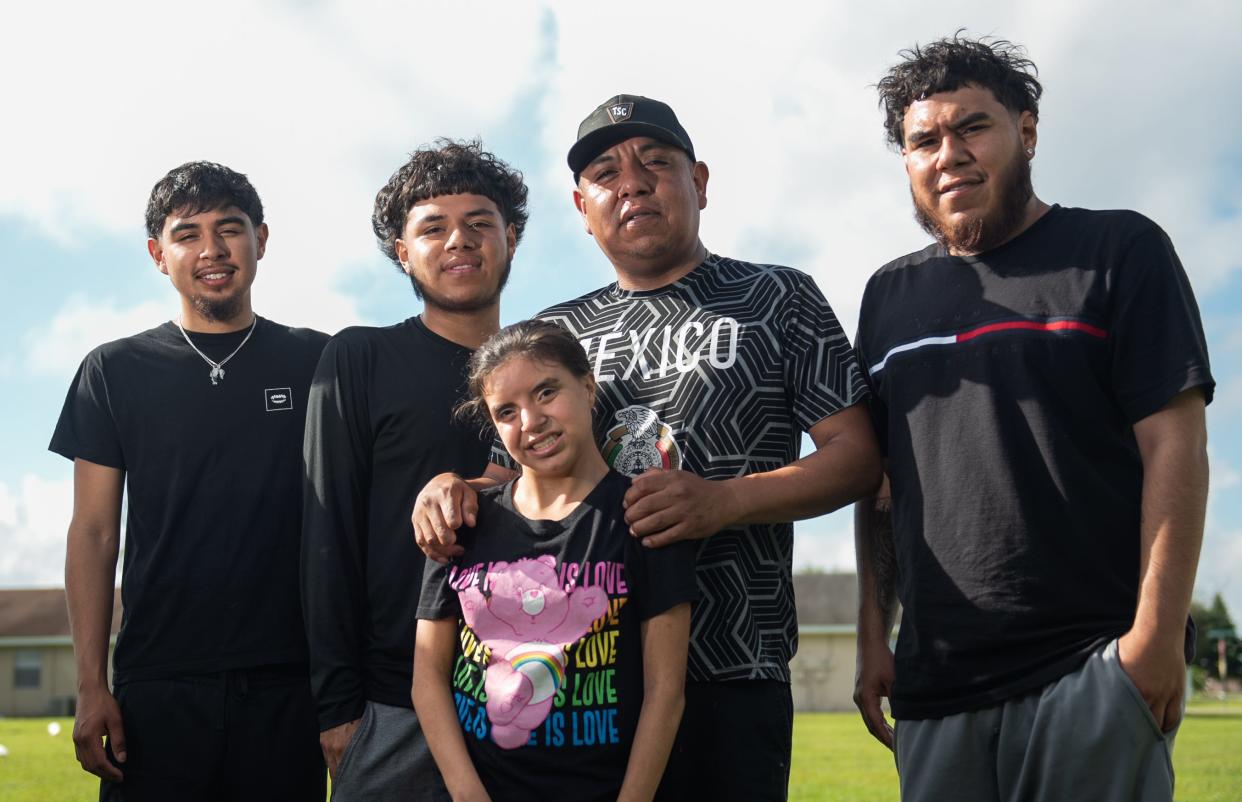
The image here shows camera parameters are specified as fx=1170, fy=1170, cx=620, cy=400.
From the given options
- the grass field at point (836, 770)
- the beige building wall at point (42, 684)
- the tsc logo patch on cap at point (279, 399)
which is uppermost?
the tsc logo patch on cap at point (279, 399)

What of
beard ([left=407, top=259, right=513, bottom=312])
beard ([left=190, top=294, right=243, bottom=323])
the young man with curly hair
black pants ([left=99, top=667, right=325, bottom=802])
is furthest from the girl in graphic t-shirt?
beard ([left=190, top=294, right=243, bottom=323])

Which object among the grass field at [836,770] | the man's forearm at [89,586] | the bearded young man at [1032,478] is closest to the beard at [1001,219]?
the bearded young man at [1032,478]

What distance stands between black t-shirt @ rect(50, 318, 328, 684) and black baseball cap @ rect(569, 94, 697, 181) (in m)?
1.54

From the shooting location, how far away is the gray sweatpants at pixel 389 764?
132 inches

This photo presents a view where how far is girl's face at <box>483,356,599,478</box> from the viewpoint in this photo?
10.3 feet

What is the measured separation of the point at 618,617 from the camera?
3.00 metres

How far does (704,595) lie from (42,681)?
4524 cm

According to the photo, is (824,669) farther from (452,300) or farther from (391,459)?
(391,459)

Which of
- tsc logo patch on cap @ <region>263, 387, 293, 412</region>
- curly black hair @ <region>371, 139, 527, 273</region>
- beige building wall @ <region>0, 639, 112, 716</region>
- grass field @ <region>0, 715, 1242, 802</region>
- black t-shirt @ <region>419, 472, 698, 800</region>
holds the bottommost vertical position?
beige building wall @ <region>0, 639, 112, 716</region>

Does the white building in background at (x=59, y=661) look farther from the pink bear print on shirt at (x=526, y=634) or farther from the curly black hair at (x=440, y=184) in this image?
the pink bear print on shirt at (x=526, y=634)

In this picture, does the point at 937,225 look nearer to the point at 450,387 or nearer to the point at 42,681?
the point at 450,387

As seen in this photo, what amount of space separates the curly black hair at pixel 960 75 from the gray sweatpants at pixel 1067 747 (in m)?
1.64

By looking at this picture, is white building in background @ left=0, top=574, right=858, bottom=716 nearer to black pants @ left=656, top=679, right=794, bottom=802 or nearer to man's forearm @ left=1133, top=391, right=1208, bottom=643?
black pants @ left=656, top=679, right=794, bottom=802

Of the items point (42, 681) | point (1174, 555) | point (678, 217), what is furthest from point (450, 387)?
point (42, 681)
